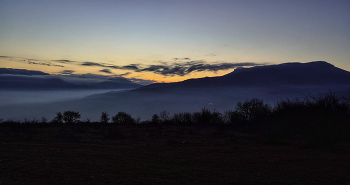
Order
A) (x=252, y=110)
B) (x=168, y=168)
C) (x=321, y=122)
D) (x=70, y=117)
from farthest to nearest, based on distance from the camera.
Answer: (x=70, y=117), (x=252, y=110), (x=321, y=122), (x=168, y=168)

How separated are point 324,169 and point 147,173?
4.61 metres

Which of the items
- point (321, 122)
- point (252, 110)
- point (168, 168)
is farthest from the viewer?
point (252, 110)

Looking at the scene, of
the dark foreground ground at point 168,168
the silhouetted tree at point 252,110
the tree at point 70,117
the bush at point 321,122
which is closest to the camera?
the dark foreground ground at point 168,168

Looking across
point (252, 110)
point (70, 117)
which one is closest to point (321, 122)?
point (252, 110)

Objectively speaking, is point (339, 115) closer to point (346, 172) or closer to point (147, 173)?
point (346, 172)

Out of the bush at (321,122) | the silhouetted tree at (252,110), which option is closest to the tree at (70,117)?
the silhouetted tree at (252,110)

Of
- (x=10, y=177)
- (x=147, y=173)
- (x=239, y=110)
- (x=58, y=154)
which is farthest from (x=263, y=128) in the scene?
(x=10, y=177)

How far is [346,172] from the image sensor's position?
517 cm

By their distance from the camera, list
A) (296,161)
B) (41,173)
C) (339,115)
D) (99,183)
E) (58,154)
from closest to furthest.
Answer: (99,183) < (41,173) < (296,161) < (58,154) < (339,115)

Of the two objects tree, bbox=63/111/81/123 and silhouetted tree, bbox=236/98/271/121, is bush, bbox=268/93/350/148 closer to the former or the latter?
silhouetted tree, bbox=236/98/271/121

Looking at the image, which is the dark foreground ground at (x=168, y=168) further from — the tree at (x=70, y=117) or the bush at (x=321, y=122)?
the tree at (x=70, y=117)

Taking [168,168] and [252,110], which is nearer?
[168,168]

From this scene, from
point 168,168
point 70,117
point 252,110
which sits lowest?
point 168,168

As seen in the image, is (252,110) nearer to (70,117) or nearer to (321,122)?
(321,122)
